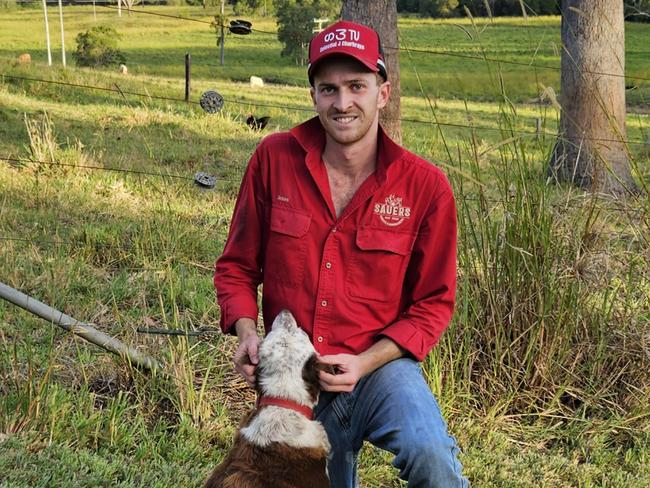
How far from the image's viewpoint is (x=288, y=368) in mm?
2805

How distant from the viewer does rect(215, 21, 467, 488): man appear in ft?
9.96

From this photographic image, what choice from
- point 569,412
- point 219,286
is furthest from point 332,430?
point 569,412

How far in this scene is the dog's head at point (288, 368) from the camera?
9.16 feet

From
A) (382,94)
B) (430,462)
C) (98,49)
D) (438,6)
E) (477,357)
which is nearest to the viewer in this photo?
(430,462)

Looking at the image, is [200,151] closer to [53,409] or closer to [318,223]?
[53,409]

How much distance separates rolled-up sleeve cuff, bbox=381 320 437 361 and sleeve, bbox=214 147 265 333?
23.4 inches

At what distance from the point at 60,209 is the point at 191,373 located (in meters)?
4.06

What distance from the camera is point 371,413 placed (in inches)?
116

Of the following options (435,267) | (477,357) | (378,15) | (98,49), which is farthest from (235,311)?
(98,49)

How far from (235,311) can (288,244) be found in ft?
1.16

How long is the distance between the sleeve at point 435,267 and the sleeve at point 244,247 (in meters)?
0.66

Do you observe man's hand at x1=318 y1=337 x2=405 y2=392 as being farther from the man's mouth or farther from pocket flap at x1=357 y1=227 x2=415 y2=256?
the man's mouth

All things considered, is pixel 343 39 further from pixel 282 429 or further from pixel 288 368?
pixel 282 429

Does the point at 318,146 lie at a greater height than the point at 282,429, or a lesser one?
greater
